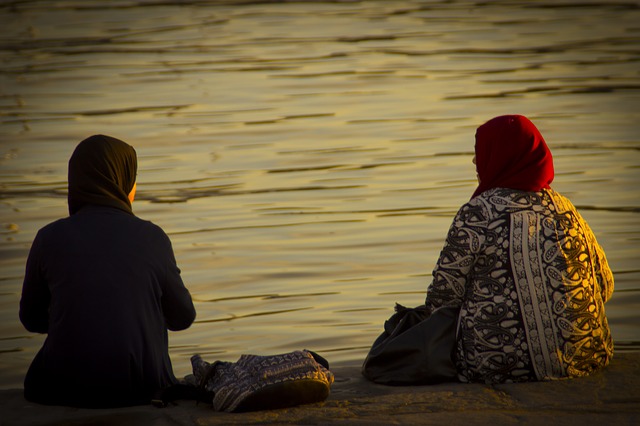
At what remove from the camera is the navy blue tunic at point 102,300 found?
3.94 m

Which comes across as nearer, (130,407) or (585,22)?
(130,407)

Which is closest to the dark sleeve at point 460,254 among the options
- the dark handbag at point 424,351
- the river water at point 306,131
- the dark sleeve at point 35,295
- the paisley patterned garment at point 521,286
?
the paisley patterned garment at point 521,286

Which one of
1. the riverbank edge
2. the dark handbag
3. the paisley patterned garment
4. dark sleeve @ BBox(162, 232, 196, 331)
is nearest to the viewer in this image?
the riverbank edge

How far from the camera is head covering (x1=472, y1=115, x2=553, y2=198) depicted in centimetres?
423

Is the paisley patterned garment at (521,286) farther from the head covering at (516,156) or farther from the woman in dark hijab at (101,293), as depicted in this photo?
the woman in dark hijab at (101,293)

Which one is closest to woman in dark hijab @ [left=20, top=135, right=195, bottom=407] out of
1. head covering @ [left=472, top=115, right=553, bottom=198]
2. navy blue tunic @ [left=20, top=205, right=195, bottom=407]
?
navy blue tunic @ [left=20, top=205, right=195, bottom=407]

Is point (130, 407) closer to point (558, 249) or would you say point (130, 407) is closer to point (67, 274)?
point (67, 274)

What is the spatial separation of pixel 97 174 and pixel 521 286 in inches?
60.1

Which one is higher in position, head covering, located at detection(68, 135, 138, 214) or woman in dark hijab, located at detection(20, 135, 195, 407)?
head covering, located at detection(68, 135, 138, 214)

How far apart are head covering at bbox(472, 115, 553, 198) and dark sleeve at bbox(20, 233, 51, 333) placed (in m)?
1.62

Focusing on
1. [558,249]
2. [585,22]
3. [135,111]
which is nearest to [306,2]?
[585,22]

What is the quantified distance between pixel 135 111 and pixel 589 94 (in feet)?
19.0

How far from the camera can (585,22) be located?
21.3 metres

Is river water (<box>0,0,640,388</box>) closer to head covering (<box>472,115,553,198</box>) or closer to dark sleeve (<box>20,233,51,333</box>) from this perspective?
Answer: dark sleeve (<box>20,233,51,333</box>)
